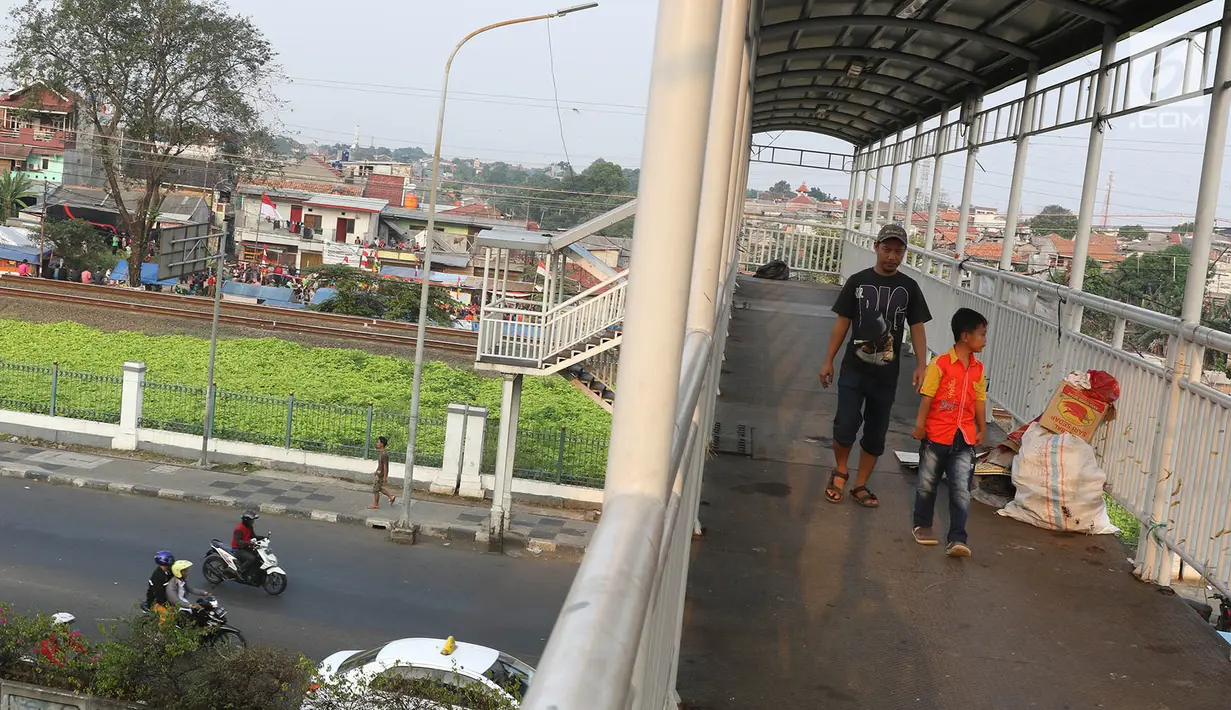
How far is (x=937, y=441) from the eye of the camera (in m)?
5.70

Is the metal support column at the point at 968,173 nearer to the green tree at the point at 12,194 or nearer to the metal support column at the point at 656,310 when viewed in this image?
the metal support column at the point at 656,310

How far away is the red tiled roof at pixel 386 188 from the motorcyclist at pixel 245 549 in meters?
69.1

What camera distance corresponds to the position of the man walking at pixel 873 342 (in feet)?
20.5

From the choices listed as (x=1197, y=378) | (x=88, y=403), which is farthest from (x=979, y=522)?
(x=88, y=403)

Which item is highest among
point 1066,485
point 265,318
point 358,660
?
point 1066,485

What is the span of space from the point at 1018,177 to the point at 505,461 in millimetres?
12908

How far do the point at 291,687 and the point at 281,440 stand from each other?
14.2m

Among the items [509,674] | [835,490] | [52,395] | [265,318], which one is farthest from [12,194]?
[835,490]

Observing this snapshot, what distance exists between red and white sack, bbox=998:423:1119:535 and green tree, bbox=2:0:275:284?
44411mm

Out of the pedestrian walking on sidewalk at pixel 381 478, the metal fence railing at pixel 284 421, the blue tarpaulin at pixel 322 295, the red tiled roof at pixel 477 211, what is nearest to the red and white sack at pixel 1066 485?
the pedestrian walking on sidewalk at pixel 381 478

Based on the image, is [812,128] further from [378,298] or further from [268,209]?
[268,209]

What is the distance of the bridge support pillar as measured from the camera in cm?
2098

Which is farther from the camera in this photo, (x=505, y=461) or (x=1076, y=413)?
(x=505, y=461)

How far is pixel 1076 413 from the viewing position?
6.23m
